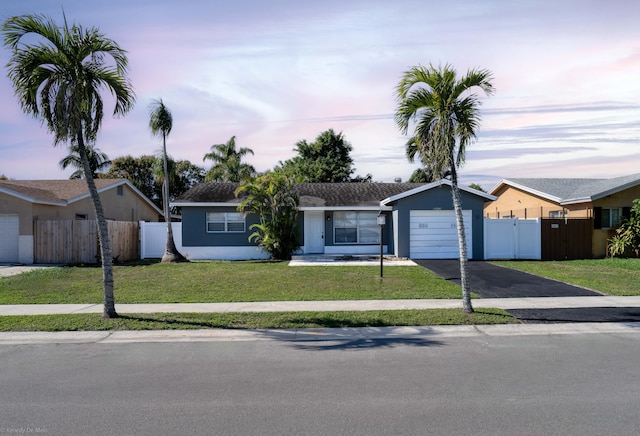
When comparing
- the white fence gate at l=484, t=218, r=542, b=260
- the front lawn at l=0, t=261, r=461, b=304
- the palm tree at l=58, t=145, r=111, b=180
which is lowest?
the front lawn at l=0, t=261, r=461, b=304

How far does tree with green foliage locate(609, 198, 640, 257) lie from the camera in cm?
2109

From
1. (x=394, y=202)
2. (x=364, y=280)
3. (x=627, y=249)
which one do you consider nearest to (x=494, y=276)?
(x=364, y=280)

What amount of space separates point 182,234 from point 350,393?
62.0ft

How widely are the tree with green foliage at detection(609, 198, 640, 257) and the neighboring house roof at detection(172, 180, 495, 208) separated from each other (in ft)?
19.5

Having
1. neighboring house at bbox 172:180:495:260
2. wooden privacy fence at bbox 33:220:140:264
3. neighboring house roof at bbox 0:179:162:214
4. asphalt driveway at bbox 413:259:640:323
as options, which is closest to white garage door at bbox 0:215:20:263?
wooden privacy fence at bbox 33:220:140:264

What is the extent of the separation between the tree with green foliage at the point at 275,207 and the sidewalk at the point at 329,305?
32.5ft

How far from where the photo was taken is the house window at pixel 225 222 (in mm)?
23234

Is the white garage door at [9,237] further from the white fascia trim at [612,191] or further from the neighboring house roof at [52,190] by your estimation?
the white fascia trim at [612,191]

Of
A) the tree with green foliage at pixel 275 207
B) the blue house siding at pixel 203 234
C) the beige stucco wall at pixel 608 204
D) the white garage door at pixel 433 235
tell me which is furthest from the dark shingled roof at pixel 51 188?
the beige stucco wall at pixel 608 204

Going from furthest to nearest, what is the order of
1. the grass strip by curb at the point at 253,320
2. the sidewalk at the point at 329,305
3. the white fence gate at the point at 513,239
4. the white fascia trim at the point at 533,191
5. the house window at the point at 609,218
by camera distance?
the white fascia trim at the point at 533,191
the house window at the point at 609,218
the white fence gate at the point at 513,239
the sidewalk at the point at 329,305
the grass strip by curb at the point at 253,320

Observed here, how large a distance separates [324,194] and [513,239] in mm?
9403

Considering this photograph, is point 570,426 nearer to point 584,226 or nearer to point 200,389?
point 200,389

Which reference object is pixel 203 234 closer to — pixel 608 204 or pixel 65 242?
pixel 65 242

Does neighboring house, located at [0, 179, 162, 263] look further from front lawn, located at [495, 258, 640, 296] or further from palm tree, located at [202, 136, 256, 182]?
front lawn, located at [495, 258, 640, 296]
